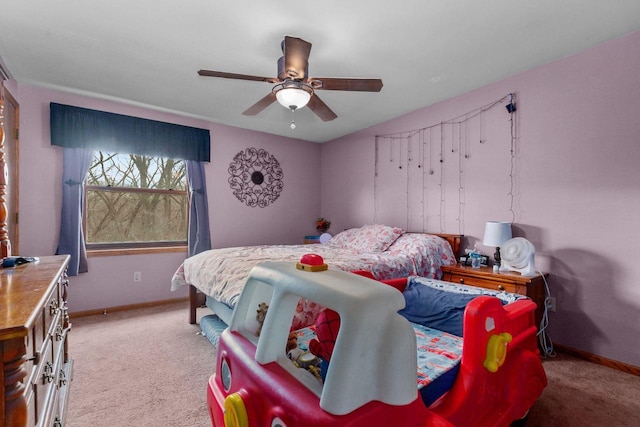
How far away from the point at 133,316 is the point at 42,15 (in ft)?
9.30

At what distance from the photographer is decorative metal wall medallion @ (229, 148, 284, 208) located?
173 inches

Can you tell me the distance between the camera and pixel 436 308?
6.54 feet

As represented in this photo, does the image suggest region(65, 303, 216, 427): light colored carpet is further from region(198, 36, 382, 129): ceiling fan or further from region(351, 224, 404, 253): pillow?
region(198, 36, 382, 129): ceiling fan

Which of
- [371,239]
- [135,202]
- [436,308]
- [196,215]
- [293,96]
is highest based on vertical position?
[293,96]

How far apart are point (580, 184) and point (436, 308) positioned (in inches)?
64.7

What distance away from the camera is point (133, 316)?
3.36 m

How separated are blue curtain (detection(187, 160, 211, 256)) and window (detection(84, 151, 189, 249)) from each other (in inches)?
4.9

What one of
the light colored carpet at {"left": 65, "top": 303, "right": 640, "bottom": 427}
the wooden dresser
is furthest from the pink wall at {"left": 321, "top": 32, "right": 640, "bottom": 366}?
the wooden dresser

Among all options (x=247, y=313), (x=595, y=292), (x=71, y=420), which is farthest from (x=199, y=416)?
(x=595, y=292)

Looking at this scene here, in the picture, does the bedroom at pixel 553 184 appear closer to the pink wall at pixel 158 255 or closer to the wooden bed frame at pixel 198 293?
the pink wall at pixel 158 255

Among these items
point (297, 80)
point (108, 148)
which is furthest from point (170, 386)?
point (108, 148)

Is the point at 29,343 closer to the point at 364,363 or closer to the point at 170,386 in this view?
the point at 364,363

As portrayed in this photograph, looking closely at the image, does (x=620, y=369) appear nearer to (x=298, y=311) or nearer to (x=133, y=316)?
(x=298, y=311)

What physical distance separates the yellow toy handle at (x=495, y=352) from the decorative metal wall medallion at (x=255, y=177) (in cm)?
377
